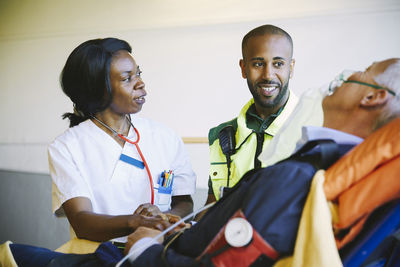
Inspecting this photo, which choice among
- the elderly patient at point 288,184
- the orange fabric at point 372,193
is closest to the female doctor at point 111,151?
the elderly patient at point 288,184

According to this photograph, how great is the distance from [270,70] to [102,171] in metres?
0.87

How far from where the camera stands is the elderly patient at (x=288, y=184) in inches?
29.7

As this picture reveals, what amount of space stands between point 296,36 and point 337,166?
80.6 inches

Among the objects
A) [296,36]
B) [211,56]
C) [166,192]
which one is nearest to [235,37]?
[211,56]

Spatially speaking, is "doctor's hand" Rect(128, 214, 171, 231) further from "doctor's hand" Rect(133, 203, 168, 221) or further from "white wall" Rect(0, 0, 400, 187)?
"white wall" Rect(0, 0, 400, 187)

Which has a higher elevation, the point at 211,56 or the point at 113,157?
the point at 211,56

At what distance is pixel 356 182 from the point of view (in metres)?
0.72

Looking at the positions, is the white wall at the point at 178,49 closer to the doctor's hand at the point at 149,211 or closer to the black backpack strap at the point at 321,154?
the doctor's hand at the point at 149,211

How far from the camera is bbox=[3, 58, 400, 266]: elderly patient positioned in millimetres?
754

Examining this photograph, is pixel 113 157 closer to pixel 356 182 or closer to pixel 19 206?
pixel 356 182

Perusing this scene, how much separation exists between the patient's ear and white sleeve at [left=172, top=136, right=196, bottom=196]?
3.21 feet

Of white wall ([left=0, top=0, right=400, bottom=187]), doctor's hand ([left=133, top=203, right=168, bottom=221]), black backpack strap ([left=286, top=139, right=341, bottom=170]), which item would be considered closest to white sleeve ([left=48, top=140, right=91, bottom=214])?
doctor's hand ([left=133, top=203, right=168, bottom=221])

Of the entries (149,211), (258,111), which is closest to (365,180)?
(149,211)

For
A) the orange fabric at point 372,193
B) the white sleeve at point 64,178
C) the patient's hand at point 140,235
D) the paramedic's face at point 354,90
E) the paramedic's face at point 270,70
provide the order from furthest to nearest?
1. the paramedic's face at point 270,70
2. the white sleeve at point 64,178
3. the patient's hand at point 140,235
4. the paramedic's face at point 354,90
5. the orange fabric at point 372,193
